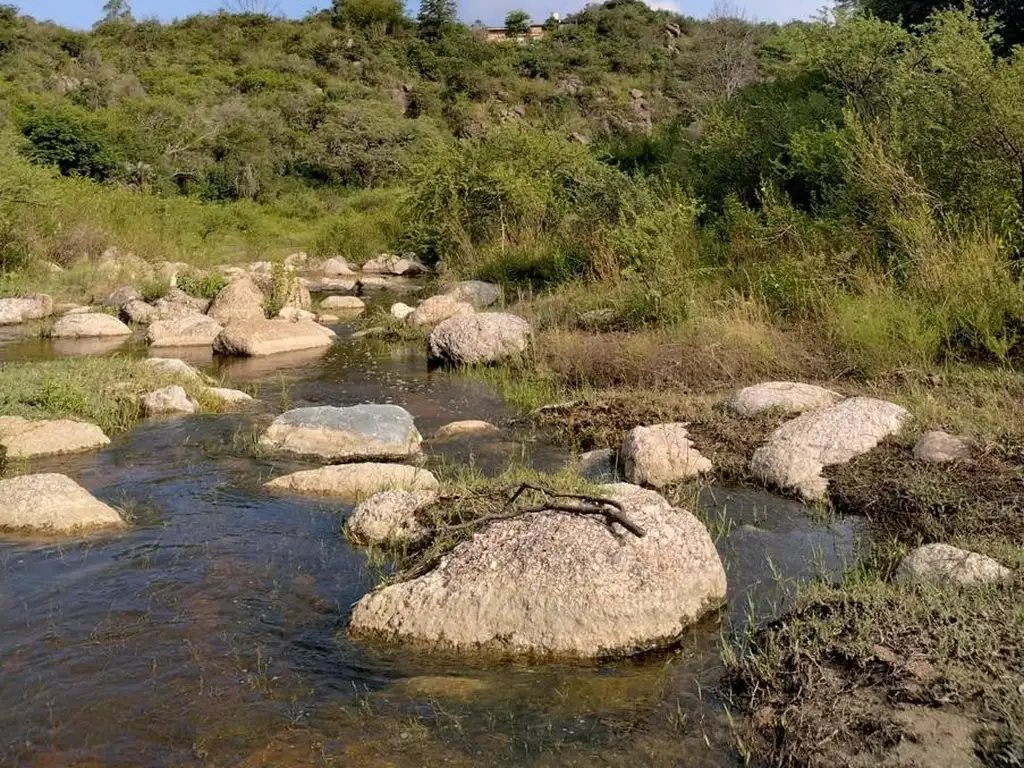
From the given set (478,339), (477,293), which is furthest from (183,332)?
(478,339)

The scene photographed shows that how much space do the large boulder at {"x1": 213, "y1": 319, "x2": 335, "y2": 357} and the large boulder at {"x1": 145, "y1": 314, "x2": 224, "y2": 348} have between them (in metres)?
0.68

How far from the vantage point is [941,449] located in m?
6.37

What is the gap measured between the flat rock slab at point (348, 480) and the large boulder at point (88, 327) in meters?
9.25

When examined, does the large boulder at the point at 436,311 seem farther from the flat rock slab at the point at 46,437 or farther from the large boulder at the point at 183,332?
the flat rock slab at the point at 46,437

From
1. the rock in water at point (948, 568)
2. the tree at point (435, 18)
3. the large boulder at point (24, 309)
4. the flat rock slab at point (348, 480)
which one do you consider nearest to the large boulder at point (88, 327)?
the large boulder at point (24, 309)

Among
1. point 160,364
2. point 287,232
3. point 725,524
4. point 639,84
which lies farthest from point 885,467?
point 639,84

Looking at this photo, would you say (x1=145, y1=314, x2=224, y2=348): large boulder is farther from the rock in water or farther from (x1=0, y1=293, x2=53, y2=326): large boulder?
the rock in water

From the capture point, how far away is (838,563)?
17.4 feet

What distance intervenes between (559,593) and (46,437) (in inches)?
212

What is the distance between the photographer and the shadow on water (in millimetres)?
3598

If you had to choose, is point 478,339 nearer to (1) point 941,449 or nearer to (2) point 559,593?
(1) point 941,449

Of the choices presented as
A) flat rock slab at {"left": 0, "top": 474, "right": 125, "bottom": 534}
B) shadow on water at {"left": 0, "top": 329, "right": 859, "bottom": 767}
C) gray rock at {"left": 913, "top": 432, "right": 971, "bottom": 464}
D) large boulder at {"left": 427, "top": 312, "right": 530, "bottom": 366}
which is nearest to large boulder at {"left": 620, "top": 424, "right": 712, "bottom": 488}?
shadow on water at {"left": 0, "top": 329, "right": 859, "bottom": 767}

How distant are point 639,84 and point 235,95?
26633 millimetres

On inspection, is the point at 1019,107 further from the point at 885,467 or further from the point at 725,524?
the point at 725,524
